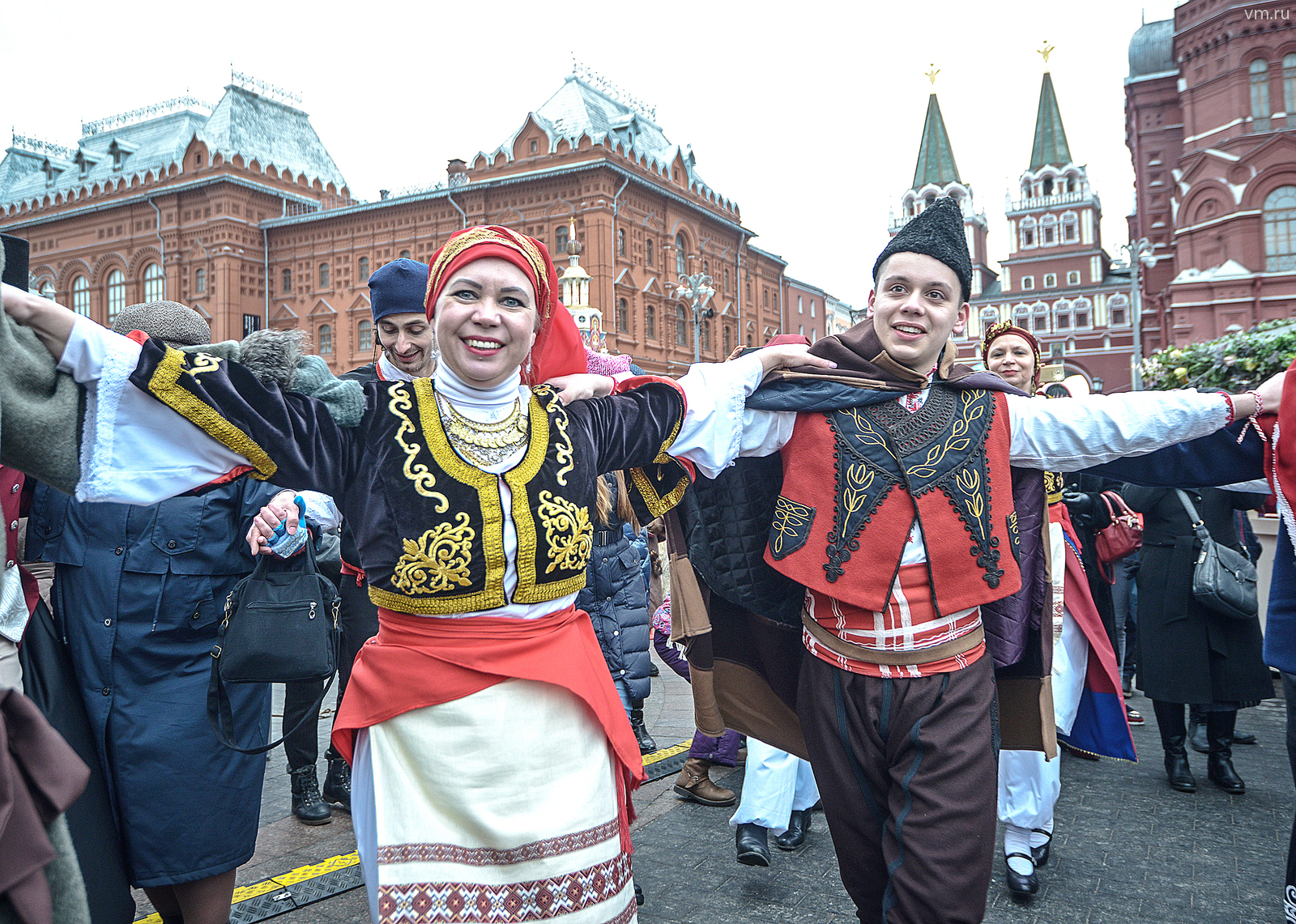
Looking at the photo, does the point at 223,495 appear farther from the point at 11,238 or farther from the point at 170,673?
the point at 11,238

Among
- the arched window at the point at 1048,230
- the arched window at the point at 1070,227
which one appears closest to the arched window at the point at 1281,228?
the arched window at the point at 1070,227

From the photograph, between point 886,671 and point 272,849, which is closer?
point 886,671

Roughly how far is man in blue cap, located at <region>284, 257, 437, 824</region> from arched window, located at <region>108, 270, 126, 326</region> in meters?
45.2

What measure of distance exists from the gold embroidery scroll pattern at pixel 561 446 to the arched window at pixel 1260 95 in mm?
41753

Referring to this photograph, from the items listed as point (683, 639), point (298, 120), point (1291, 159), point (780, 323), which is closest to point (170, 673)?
point (683, 639)

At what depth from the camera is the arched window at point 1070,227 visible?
6744cm

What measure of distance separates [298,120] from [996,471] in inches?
2004

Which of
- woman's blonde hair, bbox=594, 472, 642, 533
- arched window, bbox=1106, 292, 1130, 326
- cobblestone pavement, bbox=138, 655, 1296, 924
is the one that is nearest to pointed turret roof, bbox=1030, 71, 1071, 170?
arched window, bbox=1106, 292, 1130, 326

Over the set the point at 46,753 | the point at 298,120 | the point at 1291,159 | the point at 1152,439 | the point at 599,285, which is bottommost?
the point at 46,753

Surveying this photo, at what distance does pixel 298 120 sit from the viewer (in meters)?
46.4

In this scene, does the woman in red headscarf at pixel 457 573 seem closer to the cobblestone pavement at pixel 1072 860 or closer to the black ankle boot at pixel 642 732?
the cobblestone pavement at pixel 1072 860

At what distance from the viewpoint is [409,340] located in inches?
156

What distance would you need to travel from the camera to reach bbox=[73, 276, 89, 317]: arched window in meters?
43.5

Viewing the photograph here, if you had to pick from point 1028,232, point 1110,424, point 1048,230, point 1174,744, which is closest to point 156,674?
point 1110,424
